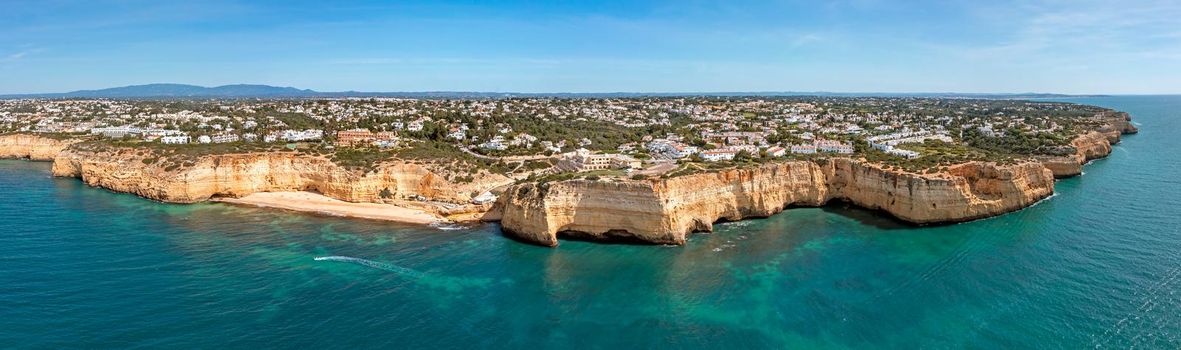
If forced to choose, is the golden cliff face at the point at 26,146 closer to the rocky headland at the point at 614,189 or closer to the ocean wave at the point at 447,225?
the rocky headland at the point at 614,189

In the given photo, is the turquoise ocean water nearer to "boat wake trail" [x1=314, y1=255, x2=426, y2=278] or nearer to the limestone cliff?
"boat wake trail" [x1=314, y1=255, x2=426, y2=278]

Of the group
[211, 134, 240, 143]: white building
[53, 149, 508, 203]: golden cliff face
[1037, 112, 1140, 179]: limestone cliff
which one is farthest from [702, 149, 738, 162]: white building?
[211, 134, 240, 143]: white building

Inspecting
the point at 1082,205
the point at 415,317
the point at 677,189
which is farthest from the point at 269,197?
the point at 1082,205

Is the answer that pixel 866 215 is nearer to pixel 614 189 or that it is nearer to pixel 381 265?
pixel 614 189

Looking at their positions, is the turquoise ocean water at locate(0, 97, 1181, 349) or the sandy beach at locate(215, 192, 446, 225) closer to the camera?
the turquoise ocean water at locate(0, 97, 1181, 349)

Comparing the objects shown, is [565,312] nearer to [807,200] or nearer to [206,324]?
[206,324]
